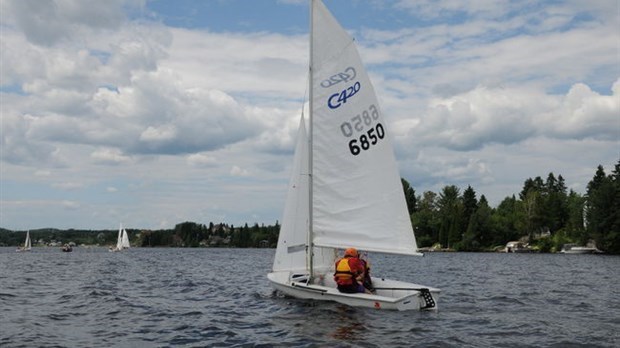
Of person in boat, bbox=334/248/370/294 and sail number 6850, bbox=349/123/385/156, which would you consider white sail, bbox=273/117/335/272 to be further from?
person in boat, bbox=334/248/370/294

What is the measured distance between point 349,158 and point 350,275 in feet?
12.7

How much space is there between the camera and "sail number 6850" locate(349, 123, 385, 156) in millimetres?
20906

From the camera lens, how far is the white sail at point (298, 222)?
24.0 m

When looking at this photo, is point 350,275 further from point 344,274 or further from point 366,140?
point 366,140

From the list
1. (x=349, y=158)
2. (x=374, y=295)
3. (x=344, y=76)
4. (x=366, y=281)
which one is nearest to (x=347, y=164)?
(x=349, y=158)

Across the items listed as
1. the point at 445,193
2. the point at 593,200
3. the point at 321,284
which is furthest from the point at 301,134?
the point at 445,193

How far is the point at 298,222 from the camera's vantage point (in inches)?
953

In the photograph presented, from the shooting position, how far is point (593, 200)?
333ft

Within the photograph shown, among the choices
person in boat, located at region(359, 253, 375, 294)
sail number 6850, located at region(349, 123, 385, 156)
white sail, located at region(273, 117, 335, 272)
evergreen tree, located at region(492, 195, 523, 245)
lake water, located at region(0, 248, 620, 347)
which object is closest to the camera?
lake water, located at region(0, 248, 620, 347)

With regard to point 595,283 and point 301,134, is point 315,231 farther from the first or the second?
point 595,283

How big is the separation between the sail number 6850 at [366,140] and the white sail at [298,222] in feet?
10.9

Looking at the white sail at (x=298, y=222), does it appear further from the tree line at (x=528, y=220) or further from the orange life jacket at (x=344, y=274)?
the tree line at (x=528, y=220)

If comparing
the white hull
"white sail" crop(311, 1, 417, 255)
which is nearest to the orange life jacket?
the white hull

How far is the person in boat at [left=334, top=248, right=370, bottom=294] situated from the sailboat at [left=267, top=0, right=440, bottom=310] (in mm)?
511
